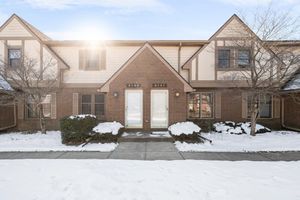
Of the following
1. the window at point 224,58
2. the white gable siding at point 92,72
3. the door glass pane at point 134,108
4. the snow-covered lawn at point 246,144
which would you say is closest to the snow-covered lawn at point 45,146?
the snow-covered lawn at point 246,144

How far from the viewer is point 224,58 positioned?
55.7ft

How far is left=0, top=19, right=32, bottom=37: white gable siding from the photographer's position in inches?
664

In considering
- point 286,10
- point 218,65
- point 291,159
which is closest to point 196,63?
point 218,65

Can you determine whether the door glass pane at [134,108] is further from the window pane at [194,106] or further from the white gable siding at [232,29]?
the white gable siding at [232,29]

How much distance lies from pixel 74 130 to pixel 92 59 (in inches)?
284

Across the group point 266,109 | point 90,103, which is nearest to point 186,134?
point 90,103

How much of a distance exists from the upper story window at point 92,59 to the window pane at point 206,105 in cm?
738

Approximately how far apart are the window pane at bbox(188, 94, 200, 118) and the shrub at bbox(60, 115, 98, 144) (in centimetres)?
816

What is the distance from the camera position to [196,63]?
1669 centimetres

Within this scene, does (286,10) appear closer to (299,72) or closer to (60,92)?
(299,72)

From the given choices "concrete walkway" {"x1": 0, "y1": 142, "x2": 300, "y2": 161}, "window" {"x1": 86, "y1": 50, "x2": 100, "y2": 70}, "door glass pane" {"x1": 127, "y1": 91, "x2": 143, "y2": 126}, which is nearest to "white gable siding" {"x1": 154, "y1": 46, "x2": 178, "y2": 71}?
"door glass pane" {"x1": 127, "y1": 91, "x2": 143, "y2": 126}

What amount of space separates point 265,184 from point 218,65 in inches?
455

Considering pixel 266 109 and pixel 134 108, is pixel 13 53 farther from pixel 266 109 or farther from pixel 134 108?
pixel 266 109

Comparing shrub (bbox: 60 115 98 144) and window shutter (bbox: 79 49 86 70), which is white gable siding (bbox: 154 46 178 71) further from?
shrub (bbox: 60 115 98 144)
